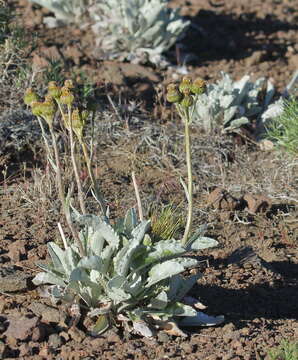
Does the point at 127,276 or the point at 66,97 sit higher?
the point at 66,97

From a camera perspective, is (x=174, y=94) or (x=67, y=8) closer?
(x=174, y=94)

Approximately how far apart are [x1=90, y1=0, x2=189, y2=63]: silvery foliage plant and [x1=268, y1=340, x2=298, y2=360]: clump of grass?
3.86m

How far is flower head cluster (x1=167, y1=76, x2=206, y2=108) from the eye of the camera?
316cm

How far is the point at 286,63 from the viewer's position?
7.27 metres

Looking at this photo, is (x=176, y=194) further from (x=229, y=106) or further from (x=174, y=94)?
(x=174, y=94)

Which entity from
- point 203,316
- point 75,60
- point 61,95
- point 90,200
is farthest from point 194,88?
point 75,60

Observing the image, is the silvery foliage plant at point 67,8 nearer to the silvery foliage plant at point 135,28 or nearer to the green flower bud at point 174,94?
the silvery foliage plant at point 135,28

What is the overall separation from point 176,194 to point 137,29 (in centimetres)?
224

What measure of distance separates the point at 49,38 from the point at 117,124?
5.35 ft

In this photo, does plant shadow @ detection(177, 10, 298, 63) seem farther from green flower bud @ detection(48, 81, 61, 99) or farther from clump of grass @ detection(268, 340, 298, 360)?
clump of grass @ detection(268, 340, 298, 360)

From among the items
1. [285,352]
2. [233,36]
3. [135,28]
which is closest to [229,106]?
[135,28]

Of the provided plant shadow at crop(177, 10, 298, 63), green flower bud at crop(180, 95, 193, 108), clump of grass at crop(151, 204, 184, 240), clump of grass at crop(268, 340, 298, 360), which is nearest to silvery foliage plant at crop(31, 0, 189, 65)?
plant shadow at crop(177, 10, 298, 63)

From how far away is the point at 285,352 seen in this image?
3.19 metres

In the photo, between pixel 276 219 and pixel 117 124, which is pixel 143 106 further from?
pixel 276 219
